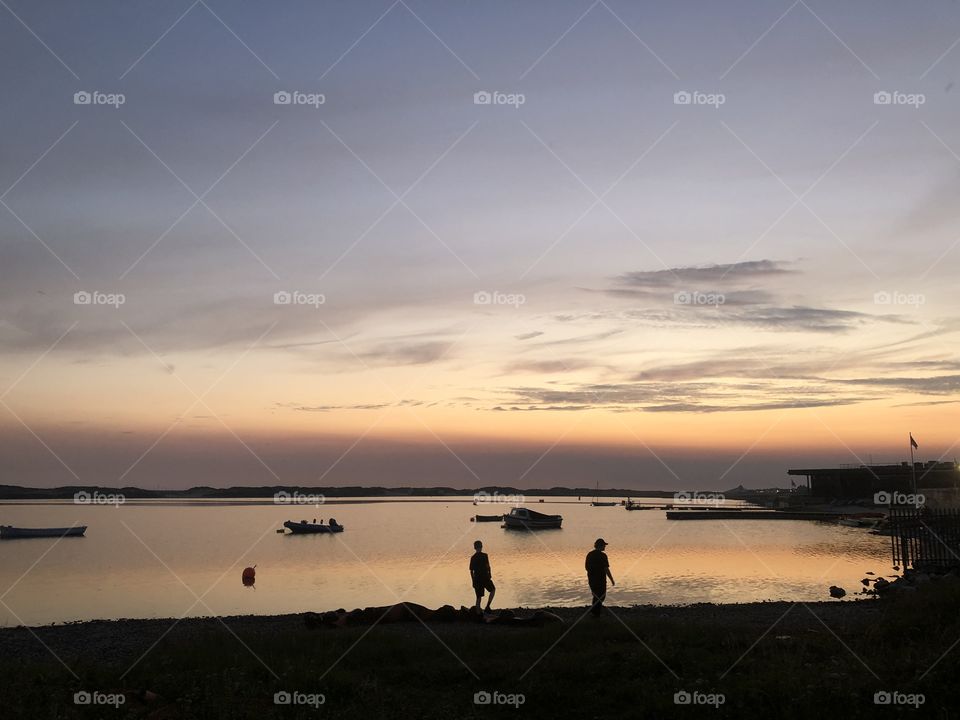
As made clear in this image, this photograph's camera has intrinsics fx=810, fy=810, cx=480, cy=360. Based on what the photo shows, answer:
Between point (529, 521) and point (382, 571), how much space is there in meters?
59.0

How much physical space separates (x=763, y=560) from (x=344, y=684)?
144ft

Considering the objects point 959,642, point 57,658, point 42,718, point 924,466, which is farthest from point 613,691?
point 924,466

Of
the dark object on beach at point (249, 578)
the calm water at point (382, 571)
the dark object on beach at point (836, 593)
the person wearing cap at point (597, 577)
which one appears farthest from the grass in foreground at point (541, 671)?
the dark object on beach at point (249, 578)

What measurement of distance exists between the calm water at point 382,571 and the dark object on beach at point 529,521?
23622mm

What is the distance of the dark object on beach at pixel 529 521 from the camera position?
10488 centimetres

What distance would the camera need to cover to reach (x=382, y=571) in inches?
1871

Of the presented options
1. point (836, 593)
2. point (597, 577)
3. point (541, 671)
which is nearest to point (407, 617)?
point (597, 577)

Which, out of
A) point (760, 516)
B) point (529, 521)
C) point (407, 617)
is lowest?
point (407, 617)

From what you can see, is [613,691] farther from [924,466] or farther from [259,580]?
[924,466]

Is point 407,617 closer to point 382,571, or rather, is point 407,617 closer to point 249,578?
point 249,578

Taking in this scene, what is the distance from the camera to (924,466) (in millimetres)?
99812

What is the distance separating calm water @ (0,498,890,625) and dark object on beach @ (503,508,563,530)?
930 inches

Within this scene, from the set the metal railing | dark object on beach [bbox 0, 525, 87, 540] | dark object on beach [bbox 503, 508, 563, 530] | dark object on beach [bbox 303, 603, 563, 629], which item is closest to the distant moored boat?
dark object on beach [bbox 0, 525, 87, 540]

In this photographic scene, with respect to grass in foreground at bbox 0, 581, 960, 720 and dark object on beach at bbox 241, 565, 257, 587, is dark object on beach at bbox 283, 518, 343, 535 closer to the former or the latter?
dark object on beach at bbox 241, 565, 257, 587
